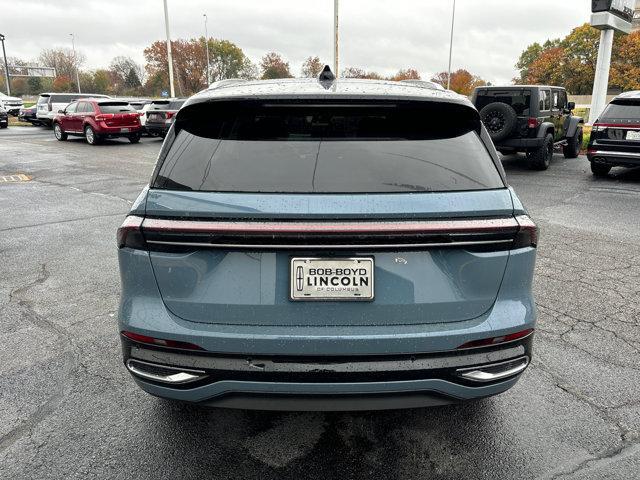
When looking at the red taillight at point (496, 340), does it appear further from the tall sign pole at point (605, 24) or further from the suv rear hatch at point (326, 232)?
the tall sign pole at point (605, 24)

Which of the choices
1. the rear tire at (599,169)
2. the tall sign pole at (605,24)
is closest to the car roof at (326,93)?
the rear tire at (599,169)

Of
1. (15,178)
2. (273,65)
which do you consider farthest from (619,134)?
(273,65)

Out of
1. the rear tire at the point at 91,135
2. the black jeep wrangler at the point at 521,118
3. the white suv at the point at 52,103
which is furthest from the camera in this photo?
the white suv at the point at 52,103

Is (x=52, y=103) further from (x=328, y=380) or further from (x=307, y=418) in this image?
(x=328, y=380)

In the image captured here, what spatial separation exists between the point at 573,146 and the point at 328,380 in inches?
583

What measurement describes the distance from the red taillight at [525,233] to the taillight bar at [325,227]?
0.15 meters

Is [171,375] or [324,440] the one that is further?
[324,440]

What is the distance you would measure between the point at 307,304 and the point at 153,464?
1192 mm

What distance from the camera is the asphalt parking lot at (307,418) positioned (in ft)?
7.95

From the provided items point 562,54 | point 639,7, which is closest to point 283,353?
point 562,54

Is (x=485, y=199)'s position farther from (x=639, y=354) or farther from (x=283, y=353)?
(x=639, y=354)

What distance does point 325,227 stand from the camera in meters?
1.97

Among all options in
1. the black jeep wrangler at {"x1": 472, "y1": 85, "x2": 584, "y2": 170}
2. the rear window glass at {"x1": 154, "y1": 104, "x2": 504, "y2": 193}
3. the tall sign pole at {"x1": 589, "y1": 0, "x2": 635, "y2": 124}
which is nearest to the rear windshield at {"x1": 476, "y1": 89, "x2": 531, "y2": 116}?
the black jeep wrangler at {"x1": 472, "y1": 85, "x2": 584, "y2": 170}

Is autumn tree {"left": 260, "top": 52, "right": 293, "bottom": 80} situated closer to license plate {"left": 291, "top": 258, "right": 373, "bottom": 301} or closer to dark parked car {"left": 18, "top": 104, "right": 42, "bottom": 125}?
dark parked car {"left": 18, "top": 104, "right": 42, "bottom": 125}
